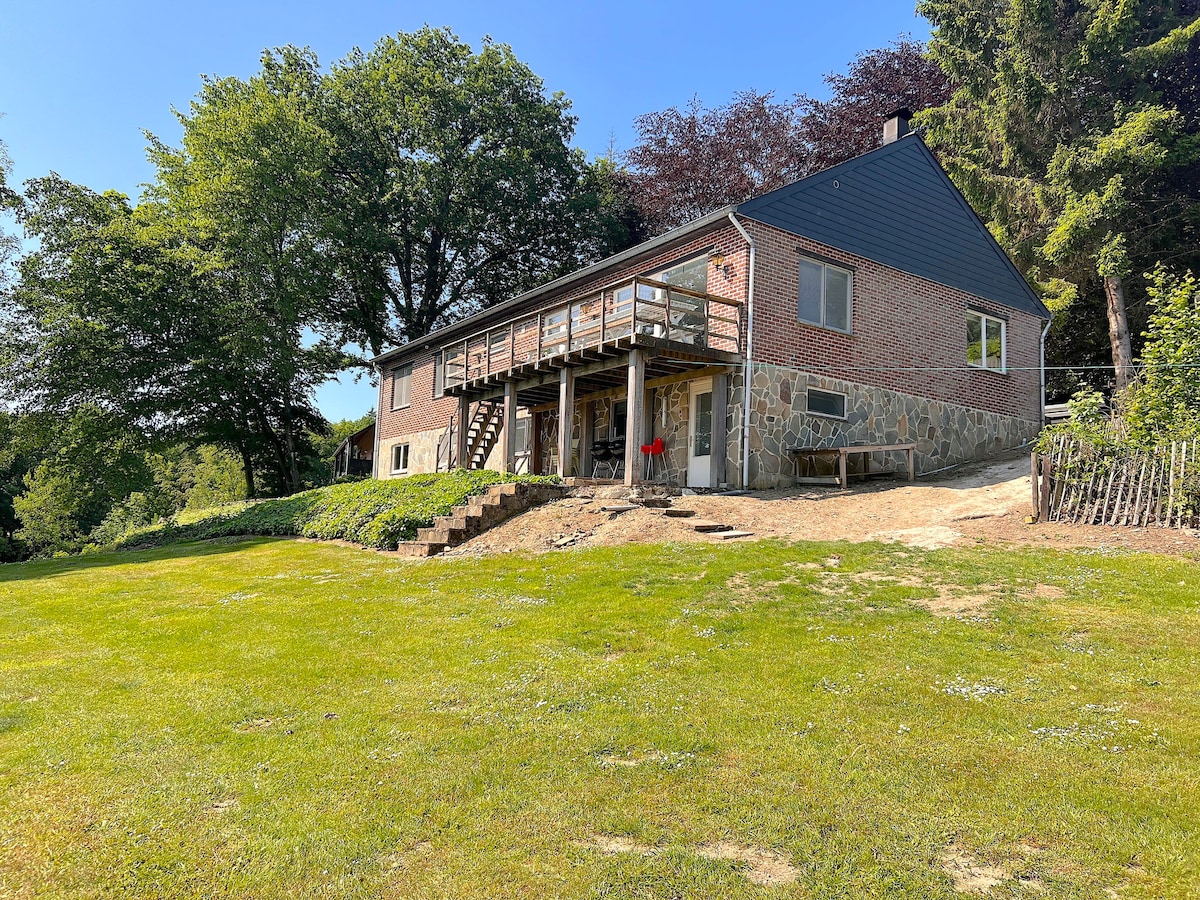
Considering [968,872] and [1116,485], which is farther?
[1116,485]

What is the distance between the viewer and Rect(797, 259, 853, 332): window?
16.4 meters

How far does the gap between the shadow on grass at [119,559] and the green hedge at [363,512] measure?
2.93ft

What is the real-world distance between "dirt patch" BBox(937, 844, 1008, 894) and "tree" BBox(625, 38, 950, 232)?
29347 mm

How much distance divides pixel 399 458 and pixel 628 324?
610 inches

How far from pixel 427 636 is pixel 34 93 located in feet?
49.4

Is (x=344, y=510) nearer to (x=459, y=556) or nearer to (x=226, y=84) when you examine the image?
(x=459, y=556)

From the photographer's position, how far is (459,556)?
11711 mm

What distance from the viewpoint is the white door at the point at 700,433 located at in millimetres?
16016

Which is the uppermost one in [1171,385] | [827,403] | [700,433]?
[827,403]

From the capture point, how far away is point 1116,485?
10.2m

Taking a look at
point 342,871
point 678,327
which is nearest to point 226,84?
point 678,327

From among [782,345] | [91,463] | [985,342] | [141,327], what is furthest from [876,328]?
[91,463]

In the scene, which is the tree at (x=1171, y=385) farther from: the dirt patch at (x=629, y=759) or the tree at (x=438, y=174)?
the tree at (x=438, y=174)

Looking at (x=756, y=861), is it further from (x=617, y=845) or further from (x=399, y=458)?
(x=399, y=458)
